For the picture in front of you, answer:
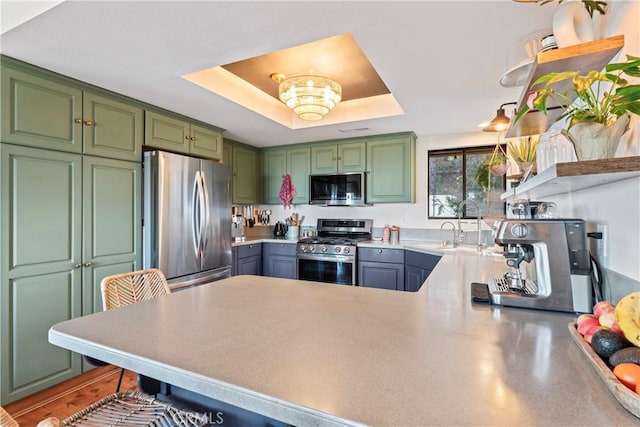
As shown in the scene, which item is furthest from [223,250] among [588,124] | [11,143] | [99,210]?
[588,124]

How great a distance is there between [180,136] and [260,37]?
168cm

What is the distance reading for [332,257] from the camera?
364 cm

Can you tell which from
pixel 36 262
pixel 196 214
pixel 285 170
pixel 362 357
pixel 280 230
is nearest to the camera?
pixel 362 357

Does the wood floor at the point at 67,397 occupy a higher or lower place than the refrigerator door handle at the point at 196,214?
lower

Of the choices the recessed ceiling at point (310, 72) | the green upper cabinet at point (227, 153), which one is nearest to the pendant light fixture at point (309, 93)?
the recessed ceiling at point (310, 72)

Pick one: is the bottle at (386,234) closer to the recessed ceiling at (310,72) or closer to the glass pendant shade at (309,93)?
the recessed ceiling at (310,72)

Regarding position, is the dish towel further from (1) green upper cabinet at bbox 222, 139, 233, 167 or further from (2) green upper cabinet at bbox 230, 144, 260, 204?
(1) green upper cabinet at bbox 222, 139, 233, 167

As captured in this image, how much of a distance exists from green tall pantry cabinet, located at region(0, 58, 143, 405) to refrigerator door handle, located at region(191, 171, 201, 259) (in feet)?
1.62

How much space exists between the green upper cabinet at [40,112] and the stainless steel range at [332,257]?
239 centimetres

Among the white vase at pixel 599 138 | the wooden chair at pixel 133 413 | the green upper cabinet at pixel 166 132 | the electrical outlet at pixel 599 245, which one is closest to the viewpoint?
the white vase at pixel 599 138

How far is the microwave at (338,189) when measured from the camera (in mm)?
3820

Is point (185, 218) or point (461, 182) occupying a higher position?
point (461, 182)

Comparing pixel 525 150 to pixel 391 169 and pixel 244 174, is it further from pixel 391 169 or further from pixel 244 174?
pixel 244 174

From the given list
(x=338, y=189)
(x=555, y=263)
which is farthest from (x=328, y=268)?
(x=555, y=263)
